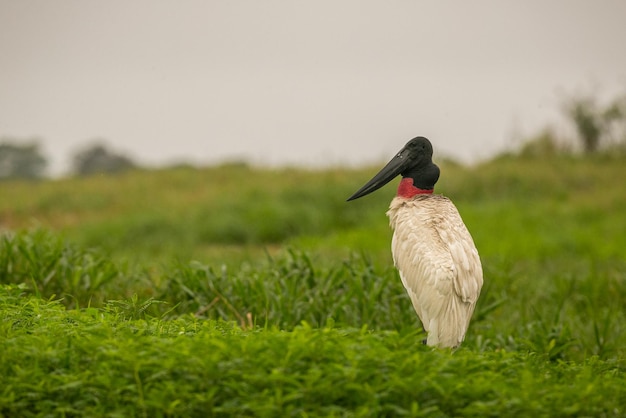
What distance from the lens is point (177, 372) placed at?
4184mm

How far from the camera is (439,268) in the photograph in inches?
205

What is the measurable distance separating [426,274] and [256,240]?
369 inches

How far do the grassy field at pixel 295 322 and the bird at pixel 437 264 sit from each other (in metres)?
0.39

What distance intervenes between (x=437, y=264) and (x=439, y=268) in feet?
0.10

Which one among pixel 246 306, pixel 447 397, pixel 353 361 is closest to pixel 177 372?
pixel 353 361

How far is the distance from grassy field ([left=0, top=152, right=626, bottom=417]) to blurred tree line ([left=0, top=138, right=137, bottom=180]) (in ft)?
36.6

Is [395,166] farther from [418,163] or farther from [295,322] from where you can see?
[295,322]

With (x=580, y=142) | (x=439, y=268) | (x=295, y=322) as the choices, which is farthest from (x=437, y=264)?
(x=580, y=142)

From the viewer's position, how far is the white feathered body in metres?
5.21

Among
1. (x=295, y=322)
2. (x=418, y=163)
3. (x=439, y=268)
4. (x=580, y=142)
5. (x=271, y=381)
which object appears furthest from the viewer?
(x=580, y=142)

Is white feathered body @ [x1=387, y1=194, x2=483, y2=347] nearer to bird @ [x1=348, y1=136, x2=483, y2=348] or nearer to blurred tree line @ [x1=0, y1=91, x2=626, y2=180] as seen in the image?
bird @ [x1=348, y1=136, x2=483, y2=348]

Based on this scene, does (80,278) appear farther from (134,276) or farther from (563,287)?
(563,287)

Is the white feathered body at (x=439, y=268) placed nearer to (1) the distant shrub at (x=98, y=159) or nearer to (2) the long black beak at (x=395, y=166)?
(2) the long black beak at (x=395, y=166)

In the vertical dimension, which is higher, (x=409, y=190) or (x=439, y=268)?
(x=409, y=190)
